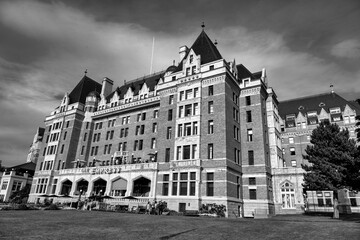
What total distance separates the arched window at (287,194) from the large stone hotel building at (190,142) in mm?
153

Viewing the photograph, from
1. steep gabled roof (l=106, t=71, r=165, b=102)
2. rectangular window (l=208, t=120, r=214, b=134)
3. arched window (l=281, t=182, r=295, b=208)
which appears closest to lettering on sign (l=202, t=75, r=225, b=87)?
rectangular window (l=208, t=120, r=214, b=134)

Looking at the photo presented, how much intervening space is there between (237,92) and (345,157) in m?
20.3

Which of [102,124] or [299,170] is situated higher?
[102,124]

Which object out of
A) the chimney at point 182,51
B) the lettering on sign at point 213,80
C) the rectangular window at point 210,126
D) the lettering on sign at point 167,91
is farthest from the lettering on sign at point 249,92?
the chimney at point 182,51

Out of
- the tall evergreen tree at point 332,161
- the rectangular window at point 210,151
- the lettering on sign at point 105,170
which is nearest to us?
the tall evergreen tree at point 332,161

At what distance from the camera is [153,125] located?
4956 centimetres

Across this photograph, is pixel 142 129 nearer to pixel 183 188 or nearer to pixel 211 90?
pixel 211 90

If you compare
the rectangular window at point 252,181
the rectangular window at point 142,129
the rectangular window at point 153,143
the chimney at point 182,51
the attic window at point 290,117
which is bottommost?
the rectangular window at point 252,181

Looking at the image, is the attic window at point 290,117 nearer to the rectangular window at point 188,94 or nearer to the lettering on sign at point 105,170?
the rectangular window at point 188,94

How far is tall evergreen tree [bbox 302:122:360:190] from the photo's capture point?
28.4m

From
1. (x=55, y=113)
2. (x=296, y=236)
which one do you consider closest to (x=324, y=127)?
(x=296, y=236)

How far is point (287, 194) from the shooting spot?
140 feet

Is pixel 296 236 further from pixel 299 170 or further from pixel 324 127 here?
pixel 299 170

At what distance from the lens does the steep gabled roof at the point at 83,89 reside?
207 ft
